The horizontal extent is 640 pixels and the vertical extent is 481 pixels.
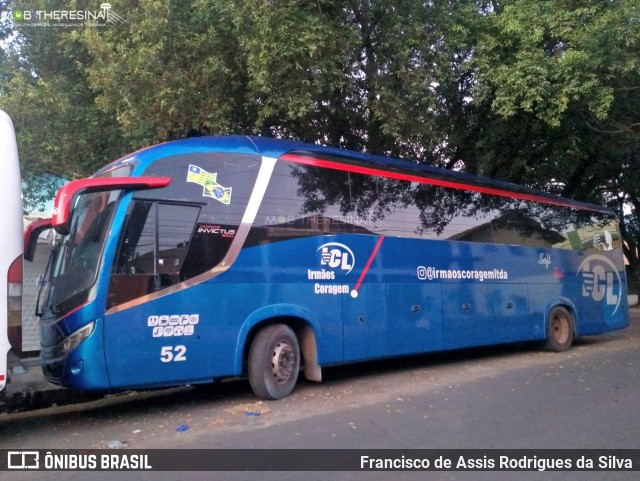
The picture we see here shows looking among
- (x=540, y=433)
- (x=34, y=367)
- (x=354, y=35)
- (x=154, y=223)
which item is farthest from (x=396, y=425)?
(x=354, y=35)

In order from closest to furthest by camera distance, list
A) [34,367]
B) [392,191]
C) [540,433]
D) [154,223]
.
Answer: [540,433] → [154,223] → [34,367] → [392,191]

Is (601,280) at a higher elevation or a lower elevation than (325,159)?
lower

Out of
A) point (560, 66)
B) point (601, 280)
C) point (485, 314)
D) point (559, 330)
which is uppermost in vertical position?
point (560, 66)

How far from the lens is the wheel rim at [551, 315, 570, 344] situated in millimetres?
14797

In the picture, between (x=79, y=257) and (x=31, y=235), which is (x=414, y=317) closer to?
(x=79, y=257)

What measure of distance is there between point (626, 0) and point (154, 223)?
9.20m

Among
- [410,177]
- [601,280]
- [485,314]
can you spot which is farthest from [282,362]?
[601,280]

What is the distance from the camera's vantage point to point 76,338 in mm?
7691

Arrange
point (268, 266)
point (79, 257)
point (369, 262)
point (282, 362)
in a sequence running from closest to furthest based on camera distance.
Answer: point (79, 257)
point (268, 266)
point (282, 362)
point (369, 262)

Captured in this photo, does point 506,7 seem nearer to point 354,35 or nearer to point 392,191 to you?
point 354,35

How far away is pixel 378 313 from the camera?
1079cm

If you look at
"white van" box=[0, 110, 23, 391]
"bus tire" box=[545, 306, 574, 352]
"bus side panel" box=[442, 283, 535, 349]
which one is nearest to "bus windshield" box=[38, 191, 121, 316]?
"white van" box=[0, 110, 23, 391]

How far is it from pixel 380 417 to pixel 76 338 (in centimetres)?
373

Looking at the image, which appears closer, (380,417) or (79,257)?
(79,257)
